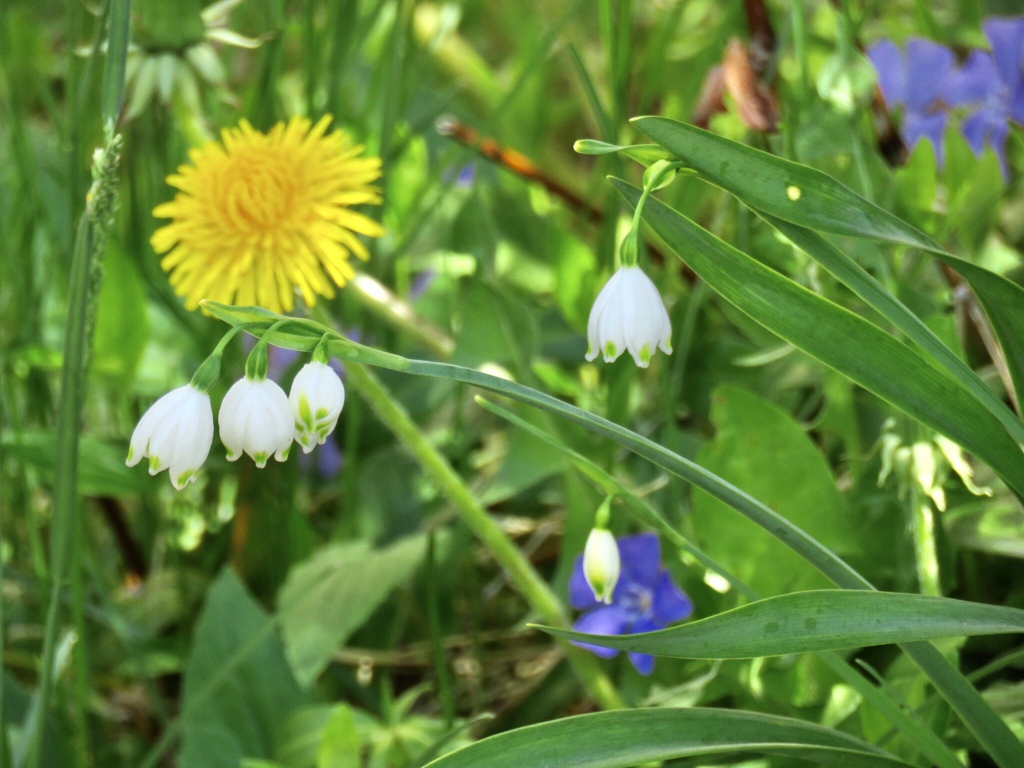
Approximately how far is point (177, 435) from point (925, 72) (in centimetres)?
69

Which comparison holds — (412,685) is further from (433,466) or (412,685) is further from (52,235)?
(52,235)

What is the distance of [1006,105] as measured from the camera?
0.83m

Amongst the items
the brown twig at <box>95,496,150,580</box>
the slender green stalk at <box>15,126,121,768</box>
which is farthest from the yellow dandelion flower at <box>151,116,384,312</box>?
the brown twig at <box>95,496,150,580</box>

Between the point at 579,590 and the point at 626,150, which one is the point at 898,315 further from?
the point at 579,590

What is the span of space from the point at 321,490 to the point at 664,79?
72cm

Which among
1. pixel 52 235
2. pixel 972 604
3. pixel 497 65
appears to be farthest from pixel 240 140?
pixel 497 65

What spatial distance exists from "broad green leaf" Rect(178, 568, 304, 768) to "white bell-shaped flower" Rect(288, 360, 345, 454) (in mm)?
334

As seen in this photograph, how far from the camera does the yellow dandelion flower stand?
0.56m

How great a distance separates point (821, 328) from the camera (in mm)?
451

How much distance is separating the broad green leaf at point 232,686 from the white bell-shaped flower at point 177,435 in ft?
1.02

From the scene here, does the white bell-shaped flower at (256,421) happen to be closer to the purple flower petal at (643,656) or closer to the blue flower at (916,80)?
→ the purple flower petal at (643,656)

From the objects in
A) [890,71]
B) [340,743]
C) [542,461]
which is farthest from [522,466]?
[890,71]

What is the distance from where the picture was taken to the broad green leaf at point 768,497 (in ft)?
2.09

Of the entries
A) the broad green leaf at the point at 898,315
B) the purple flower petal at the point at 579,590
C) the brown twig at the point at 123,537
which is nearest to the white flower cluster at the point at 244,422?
the broad green leaf at the point at 898,315
